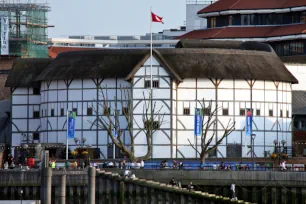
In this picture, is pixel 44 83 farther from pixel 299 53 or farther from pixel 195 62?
pixel 299 53

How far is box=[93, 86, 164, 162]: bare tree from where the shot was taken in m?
127

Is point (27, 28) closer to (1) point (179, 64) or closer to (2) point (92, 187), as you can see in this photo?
(1) point (179, 64)

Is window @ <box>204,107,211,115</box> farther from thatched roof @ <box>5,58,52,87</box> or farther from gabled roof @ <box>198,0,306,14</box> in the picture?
gabled roof @ <box>198,0,306,14</box>

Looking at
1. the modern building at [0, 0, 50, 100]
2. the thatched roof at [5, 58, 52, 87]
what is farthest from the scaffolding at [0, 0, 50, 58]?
the thatched roof at [5, 58, 52, 87]

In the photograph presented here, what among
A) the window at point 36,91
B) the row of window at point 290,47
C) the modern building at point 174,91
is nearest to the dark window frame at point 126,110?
the modern building at point 174,91

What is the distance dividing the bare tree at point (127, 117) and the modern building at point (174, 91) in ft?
0.96

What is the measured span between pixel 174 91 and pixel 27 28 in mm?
45789

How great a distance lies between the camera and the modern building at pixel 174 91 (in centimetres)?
12938

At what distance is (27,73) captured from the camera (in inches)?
5468

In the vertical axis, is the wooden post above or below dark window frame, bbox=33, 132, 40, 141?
below

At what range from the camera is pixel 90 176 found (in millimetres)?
88312

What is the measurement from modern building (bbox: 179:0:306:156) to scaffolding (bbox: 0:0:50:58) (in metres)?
19.2

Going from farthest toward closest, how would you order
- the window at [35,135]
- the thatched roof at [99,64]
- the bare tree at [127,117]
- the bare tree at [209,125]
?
the window at [35,135] → the thatched roof at [99,64] → the bare tree at [127,117] → the bare tree at [209,125]

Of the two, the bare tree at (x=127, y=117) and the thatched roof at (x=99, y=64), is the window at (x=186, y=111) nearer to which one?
the bare tree at (x=127, y=117)
